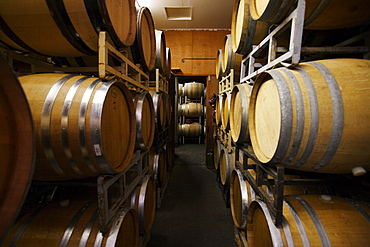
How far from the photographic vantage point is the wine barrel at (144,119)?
95.8 inches

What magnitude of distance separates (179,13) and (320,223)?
672cm

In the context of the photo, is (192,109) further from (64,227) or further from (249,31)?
(64,227)

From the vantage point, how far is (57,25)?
140 centimetres

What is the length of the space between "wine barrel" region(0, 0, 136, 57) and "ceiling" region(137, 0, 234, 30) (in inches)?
183

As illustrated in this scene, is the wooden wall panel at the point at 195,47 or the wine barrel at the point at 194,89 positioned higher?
the wooden wall panel at the point at 195,47

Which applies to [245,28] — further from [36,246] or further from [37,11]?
[36,246]

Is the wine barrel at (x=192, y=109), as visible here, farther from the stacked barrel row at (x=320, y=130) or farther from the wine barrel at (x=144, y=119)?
the stacked barrel row at (x=320, y=130)

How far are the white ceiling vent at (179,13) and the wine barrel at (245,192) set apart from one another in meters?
5.53

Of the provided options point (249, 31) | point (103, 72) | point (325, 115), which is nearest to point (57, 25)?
point (103, 72)

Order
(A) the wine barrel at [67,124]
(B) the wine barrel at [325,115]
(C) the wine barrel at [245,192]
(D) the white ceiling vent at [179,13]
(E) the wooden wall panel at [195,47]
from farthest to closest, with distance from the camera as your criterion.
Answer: (E) the wooden wall panel at [195,47] < (D) the white ceiling vent at [179,13] < (C) the wine barrel at [245,192] < (A) the wine barrel at [67,124] < (B) the wine barrel at [325,115]

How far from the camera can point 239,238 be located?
2.62m

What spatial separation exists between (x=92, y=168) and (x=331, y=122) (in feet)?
5.67

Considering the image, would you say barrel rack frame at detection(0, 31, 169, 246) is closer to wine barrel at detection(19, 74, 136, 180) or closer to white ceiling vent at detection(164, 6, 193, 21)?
wine barrel at detection(19, 74, 136, 180)

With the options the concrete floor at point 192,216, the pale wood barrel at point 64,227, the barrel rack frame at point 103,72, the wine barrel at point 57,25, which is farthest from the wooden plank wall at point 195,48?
the pale wood barrel at point 64,227
